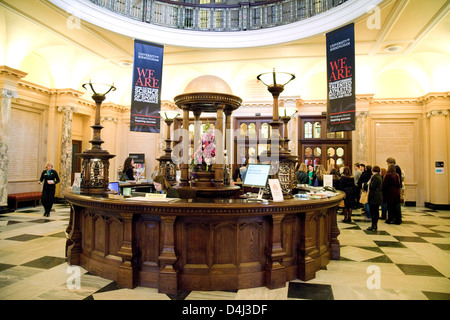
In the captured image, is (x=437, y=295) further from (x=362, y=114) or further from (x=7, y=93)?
(x=7, y=93)

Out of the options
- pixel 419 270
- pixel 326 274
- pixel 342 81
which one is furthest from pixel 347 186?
pixel 326 274

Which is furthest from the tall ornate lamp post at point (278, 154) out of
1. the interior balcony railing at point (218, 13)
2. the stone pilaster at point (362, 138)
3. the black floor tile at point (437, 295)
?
the stone pilaster at point (362, 138)

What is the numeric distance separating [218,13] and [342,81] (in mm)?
5693

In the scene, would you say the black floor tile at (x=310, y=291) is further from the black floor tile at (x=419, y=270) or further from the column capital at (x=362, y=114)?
the column capital at (x=362, y=114)

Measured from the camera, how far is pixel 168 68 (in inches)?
468

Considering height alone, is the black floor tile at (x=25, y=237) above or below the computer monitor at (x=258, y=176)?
below

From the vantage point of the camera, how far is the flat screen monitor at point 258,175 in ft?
12.3

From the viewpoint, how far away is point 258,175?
3.89 m

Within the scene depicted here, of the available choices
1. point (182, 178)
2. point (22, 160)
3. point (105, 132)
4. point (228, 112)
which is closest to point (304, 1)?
point (228, 112)

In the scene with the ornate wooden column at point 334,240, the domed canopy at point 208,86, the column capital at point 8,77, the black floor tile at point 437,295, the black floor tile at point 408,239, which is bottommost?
the black floor tile at point 408,239

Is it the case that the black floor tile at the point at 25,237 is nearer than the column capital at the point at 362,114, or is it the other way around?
the black floor tile at the point at 25,237

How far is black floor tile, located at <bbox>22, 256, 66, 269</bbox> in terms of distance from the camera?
4.03 metres

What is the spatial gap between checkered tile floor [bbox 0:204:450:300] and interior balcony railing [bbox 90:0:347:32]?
724 cm
